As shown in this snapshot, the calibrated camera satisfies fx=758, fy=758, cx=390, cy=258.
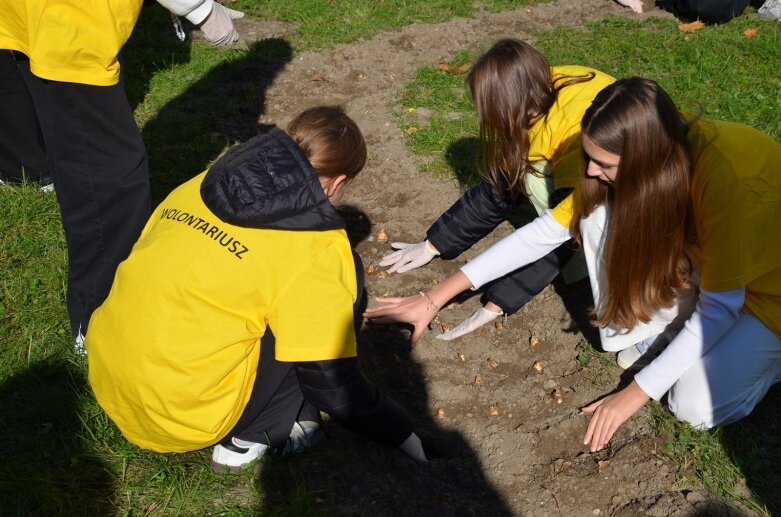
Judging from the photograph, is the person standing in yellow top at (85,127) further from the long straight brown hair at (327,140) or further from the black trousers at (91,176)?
the long straight brown hair at (327,140)

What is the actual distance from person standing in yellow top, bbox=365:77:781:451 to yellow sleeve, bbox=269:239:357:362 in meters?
1.02

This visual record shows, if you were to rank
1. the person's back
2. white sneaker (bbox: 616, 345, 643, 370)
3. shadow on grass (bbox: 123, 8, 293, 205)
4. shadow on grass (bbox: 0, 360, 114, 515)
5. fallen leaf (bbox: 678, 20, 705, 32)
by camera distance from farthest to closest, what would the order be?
fallen leaf (bbox: 678, 20, 705, 32), shadow on grass (bbox: 123, 8, 293, 205), white sneaker (bbox: 616, 345, 643, 370), shadow on grass (bbox: 0, 360, 114, 515), the person's back

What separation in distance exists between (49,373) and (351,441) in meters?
1.35

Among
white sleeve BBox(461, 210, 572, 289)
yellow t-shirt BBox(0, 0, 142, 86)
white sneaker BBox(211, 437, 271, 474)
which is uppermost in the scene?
yellow t-shirt BBox(0, 0, 142, 86)

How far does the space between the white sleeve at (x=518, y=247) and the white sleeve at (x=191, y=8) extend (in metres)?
1.86

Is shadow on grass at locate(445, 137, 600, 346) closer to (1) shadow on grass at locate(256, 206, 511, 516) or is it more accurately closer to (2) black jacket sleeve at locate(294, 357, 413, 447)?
(1) shadow on grass at locate(256, 206, 511, 516)

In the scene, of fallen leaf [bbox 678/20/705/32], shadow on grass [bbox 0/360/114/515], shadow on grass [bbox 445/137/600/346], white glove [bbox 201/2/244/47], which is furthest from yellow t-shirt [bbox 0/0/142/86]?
fallen leaf [bbox 678/20/705/32]

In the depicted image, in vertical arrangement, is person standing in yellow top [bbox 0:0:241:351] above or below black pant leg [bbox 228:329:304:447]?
above

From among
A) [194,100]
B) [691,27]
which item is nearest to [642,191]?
[194,100]

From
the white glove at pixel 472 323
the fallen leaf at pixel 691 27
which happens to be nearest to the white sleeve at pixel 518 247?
the white glove at pixel 472 323

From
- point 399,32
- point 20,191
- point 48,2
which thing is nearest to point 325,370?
point 48,2

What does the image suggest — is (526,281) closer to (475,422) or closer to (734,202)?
(475,422)

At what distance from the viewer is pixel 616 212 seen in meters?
2.74

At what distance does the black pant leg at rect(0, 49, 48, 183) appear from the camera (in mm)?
4086
